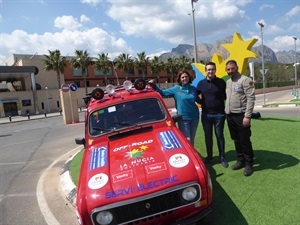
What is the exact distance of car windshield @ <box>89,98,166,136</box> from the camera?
482cm

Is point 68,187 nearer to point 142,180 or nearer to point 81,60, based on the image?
point 142,180

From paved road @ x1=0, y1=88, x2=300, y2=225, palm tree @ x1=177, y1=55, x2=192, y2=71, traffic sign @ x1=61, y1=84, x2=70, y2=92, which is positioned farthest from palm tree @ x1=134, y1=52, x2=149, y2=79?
paved road @ x1=0, y1=88, x2=300, y2=225

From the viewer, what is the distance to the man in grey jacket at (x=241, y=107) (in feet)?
16.0

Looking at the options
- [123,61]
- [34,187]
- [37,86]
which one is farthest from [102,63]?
[34,187]

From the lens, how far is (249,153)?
5137mm

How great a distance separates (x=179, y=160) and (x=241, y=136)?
82.4 inches

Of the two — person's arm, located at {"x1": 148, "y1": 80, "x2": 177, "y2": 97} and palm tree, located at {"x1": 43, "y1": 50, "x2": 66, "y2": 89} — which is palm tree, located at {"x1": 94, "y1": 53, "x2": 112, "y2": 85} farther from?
person's arm, located at {"x1": 148, "y1": 80, "x2": 177, "y2": 97}

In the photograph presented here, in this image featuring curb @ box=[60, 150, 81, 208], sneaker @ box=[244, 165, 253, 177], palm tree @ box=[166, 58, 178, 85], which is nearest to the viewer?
sneaker @ box=[244, 165, 253, 177]

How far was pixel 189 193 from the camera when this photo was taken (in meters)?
3.21

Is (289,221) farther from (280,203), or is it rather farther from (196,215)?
(196,215)

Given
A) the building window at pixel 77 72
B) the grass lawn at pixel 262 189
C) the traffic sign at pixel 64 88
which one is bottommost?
the grass lawn at pixel 262 189

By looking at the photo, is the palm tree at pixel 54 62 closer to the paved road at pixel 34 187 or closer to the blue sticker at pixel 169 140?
the paved road at pixel 34 187

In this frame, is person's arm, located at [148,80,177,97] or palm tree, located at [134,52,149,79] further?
palm tree, located at [134,52,149,79]

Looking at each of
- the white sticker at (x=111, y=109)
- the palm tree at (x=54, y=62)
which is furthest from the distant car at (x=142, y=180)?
the palm tree at (x=54, y=62)
